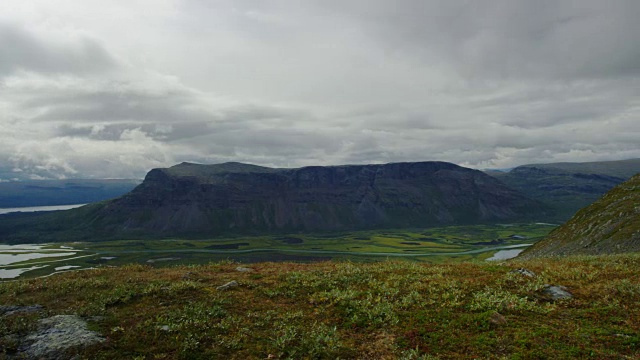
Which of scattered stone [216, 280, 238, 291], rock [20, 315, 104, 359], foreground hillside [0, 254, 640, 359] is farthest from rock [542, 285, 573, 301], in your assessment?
rock [20, 315, 104, 359]

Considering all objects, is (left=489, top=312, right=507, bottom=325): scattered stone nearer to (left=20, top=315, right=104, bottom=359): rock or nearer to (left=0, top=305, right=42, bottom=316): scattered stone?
(left=20, top=315, right=104, bottom=359): rock

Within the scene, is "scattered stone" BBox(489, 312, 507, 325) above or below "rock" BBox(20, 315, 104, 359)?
below

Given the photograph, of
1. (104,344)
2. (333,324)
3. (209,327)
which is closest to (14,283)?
(104,344)

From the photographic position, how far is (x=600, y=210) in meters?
89.2

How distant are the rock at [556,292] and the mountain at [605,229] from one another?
165 feet

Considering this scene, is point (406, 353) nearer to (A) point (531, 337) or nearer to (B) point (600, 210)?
(A) point (531, 337)

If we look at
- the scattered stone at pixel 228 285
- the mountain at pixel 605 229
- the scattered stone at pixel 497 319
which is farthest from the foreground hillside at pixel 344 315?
the mountain at pixel 605 229

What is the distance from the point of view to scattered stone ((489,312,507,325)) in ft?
55.9

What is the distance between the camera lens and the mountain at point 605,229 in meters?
63.3

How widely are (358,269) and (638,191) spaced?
3782 inches

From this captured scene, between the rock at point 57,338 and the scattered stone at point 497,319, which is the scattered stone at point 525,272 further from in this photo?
the rock at point 57,338

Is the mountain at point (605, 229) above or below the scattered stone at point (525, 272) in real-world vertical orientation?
below

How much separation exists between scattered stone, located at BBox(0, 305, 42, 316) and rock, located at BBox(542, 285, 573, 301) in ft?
97.6

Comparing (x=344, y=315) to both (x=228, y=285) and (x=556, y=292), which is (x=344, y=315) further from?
(x=556, y=292)
